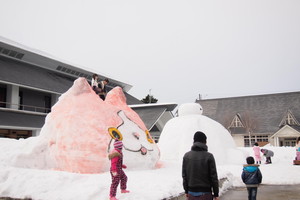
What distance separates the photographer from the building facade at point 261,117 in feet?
98.8

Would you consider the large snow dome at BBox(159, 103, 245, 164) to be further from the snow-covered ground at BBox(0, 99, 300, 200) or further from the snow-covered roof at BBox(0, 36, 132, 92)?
the snow-covered roof at BBox(0, 36, 132, 92)

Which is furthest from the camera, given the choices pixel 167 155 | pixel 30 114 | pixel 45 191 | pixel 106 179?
pixel 30 114

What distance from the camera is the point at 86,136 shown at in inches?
311

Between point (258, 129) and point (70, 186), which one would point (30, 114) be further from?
point (258, 129)

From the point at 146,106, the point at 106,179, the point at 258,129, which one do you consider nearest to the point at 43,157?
the point at 106,179

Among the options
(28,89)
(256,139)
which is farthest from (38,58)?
(256,139)

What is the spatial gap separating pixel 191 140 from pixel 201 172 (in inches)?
347

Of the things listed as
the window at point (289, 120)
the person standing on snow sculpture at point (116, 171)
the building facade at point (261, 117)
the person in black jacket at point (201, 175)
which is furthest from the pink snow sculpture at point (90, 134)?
the window at point (289, 120)

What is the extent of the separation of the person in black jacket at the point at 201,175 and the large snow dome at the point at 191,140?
8.52 meters

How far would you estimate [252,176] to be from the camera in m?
5.36

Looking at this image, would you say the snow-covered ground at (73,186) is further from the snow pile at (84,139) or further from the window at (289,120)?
the window at (289,120)

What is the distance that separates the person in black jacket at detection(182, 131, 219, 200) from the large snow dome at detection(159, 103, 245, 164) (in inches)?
335

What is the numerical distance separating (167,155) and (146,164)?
13.9ft

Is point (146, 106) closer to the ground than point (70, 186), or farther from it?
farther from it
